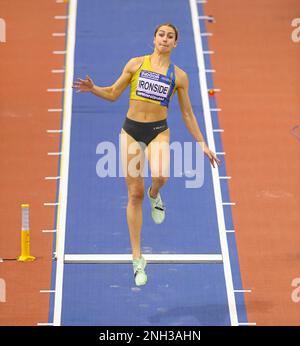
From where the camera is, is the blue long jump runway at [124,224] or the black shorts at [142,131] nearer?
the black shorts at [142,131]

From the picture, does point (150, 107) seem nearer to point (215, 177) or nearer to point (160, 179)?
point (160, 179)

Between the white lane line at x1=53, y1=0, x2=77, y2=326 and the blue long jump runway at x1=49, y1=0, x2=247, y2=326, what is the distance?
70mm

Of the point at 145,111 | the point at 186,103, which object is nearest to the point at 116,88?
the point at 145,111

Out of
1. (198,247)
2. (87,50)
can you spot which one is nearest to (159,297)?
(198,247)

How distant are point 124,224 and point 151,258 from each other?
98cm

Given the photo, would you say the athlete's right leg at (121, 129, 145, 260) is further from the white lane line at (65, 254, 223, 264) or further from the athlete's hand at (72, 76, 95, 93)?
the white lane line at (65, 254, 223, 264)

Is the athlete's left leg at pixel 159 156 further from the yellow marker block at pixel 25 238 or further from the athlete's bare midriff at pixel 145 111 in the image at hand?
the yellow marker block at pixel 25 238

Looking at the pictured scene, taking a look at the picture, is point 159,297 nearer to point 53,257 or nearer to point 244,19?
point 53,257

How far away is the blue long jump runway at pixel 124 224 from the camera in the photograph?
1468 cm

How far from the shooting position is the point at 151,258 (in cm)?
1577

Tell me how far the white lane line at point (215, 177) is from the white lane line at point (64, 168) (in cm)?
224

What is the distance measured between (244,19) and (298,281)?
8.24 meters

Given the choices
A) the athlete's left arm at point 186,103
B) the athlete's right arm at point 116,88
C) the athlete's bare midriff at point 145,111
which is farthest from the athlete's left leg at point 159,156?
the athlete's right arm at point 116,88

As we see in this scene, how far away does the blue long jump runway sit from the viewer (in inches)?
578
